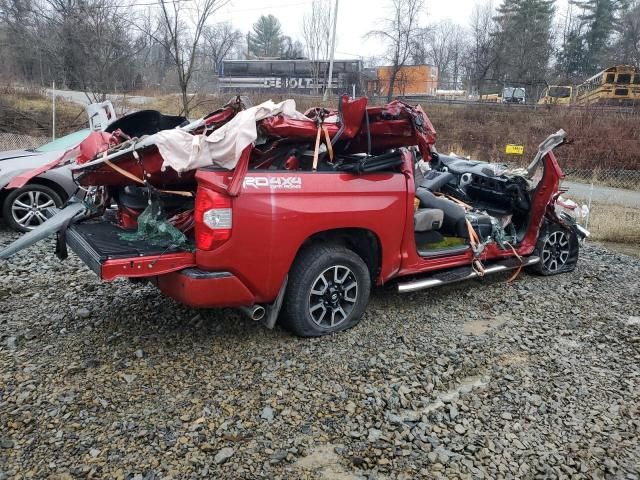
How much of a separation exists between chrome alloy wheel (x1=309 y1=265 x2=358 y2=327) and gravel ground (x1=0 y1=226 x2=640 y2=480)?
192 mm

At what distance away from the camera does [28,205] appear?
6801 millimetres

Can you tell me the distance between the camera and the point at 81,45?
1429 cm

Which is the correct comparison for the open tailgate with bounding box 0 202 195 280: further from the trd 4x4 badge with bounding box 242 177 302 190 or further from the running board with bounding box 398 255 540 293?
the running board with bounding box 398 255 540 293

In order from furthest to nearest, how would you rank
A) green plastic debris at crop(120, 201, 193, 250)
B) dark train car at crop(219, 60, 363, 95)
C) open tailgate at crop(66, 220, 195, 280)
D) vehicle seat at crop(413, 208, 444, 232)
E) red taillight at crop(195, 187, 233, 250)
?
dark train car at crop(219, 60, 363, 95) < vehicle seat at crop(413, 208, 444, 232) < green plastic debris at crop(120, 201, 193, 250) < red taillight at crop(195, 187, 233, 250) < open tailgate at crop(66, 220, 195, 280)

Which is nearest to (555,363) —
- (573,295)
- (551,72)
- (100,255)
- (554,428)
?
(554,428)

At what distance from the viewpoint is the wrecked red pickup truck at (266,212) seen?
10.8ft

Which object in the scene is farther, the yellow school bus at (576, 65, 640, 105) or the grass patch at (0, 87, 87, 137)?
the yellow school bus at (576, 65, 640, 105)

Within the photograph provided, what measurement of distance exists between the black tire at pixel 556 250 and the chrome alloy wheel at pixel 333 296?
2.90 meters

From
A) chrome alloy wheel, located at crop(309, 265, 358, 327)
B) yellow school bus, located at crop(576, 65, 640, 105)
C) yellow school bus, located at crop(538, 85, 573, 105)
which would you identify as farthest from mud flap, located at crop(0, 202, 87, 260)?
yellow school bus, located at crop(538, 85, 573, 105)

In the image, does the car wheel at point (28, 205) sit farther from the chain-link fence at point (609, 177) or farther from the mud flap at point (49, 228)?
the chain-link fence at point (609, 177)

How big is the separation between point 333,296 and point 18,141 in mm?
14425

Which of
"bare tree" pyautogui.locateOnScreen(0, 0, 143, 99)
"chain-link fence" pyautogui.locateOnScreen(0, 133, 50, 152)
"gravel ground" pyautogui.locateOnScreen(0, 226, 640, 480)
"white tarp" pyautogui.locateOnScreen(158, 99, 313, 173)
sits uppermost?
"bare tree" pyautogui.locateOnScreen(0, 0, 143, 99)

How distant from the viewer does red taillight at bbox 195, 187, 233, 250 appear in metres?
3.25

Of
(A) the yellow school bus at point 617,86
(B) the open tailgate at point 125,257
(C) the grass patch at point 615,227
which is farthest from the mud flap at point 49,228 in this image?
(A) the yellow school bus at point 617,86
